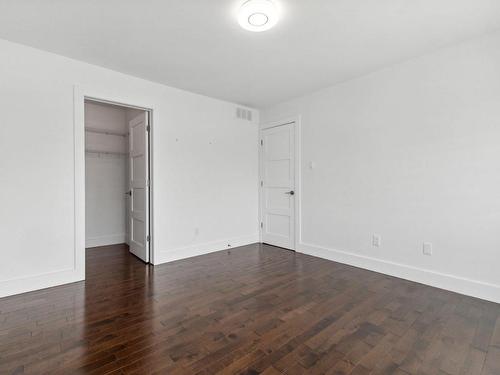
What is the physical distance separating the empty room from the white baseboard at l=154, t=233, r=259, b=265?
29 millimetres

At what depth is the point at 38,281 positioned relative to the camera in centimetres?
279

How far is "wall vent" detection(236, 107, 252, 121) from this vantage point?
186 inches

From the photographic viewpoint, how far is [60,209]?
2938 millimetres

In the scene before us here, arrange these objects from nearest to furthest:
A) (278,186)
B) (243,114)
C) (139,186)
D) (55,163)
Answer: (55,163), (139,186), (278,186), (243,114)

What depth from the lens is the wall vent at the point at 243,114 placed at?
4.71 metres

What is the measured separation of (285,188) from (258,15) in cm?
284

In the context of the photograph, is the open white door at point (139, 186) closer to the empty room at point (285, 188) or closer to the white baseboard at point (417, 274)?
the empty room at point (285, 188)

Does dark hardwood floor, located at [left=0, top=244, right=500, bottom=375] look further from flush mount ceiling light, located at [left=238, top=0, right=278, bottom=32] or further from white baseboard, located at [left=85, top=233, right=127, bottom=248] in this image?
flush mount ceiling light, located at [left=238, top=0, right=278, bottom=32]

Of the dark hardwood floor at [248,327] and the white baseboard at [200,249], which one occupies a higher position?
the white baseboard at [200,249]

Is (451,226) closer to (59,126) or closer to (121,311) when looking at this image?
(121,311)

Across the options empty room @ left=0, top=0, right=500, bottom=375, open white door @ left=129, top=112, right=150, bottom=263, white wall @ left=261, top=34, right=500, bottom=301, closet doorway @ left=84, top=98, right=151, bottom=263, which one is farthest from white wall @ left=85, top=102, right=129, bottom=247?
white wall @ left=261, top=34, right=500, bottom=301

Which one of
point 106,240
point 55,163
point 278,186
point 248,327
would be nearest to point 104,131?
point 106,240

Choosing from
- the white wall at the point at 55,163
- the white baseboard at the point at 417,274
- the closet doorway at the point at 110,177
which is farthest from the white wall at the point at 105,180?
the white baseboard at the point at 417,274

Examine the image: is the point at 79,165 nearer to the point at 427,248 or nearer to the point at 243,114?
the point at 243,114
